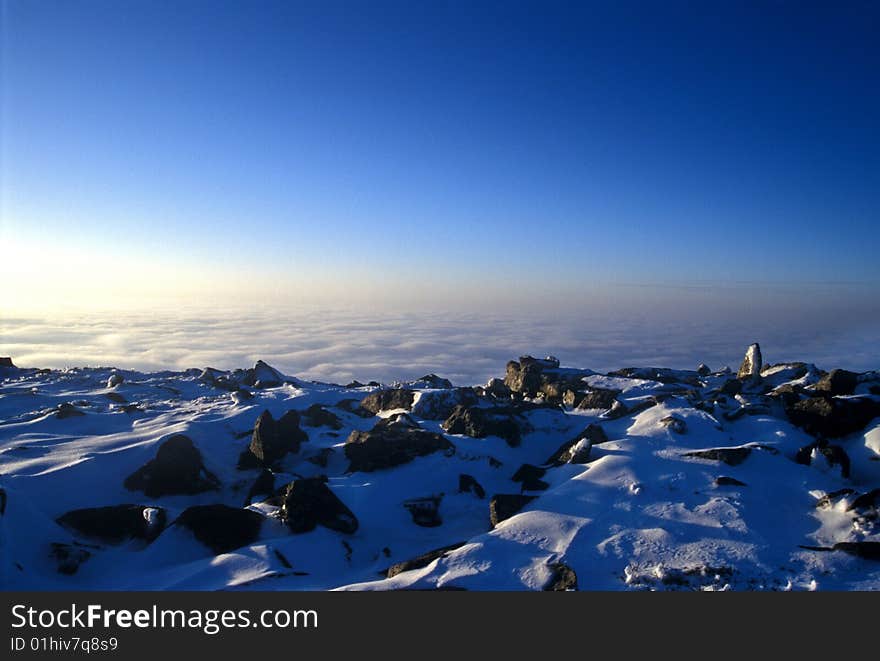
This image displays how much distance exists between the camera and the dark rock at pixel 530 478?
16.4 metres

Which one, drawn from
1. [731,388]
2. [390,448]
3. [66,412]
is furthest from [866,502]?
[66,412]

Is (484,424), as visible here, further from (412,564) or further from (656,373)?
(656,373)

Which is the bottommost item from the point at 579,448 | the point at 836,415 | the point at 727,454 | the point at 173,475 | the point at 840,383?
the point at 173,475

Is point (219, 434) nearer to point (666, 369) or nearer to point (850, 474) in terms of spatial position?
point (850, 474)

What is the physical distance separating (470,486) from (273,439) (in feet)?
29.3

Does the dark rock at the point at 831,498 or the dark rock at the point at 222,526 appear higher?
the dark rock at the point at 831,498

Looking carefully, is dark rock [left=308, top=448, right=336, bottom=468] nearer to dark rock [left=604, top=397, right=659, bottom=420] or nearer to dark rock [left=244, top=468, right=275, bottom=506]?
dark rock [left=244, top=468, right=275, bottom=506]

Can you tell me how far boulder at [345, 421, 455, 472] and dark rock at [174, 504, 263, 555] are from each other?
207 inches

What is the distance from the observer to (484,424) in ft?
69.9

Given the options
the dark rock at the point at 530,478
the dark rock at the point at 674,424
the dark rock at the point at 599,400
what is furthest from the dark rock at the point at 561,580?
the dark rock at the point at 599,400

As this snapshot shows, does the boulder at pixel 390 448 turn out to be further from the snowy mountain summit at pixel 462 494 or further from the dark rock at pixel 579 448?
the dark rock at pixel 579 448

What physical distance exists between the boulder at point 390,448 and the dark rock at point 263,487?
9.60ft

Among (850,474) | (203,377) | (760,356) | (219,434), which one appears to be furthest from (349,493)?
(203,377)

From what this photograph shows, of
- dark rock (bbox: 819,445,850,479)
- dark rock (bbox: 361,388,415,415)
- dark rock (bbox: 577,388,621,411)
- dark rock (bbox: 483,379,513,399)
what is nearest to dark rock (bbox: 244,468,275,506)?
dark rock (bbox: 361,388,415,415)
